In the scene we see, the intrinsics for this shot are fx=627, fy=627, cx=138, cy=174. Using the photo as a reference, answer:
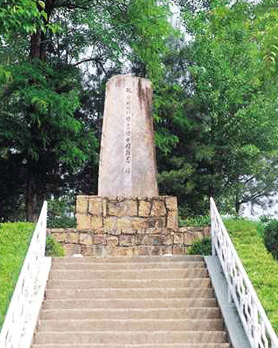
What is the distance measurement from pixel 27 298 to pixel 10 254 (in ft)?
6.41

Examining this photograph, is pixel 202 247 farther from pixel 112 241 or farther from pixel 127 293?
pixel 127 293

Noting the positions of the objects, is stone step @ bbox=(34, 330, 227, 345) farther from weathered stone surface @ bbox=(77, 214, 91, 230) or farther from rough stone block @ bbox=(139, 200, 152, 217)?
rough stone block @ bbox=(139, 200, 152, 217)

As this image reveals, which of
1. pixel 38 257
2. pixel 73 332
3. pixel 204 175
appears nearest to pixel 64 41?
pixel 204 175

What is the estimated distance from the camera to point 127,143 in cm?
1255

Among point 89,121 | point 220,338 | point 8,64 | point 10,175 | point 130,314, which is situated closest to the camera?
point 220,338

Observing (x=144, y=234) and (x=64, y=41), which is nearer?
(x=144, y=234)

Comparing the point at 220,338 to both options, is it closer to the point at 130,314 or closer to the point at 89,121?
the point at 130,314

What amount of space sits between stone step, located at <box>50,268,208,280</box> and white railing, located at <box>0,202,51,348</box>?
0.28 meters

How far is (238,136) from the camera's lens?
2002cm

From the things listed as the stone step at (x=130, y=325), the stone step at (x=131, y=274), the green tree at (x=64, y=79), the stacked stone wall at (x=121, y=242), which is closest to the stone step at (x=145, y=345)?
the stone step at (x=130, y=325)

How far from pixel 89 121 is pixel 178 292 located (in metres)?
13.3

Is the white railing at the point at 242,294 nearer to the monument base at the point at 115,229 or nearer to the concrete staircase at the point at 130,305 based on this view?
the concrete staircase at the point at 130,305

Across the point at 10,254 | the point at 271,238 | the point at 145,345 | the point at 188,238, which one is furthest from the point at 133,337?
the point at 188,238

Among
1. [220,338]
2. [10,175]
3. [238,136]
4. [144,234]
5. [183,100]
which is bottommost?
[220,338]
